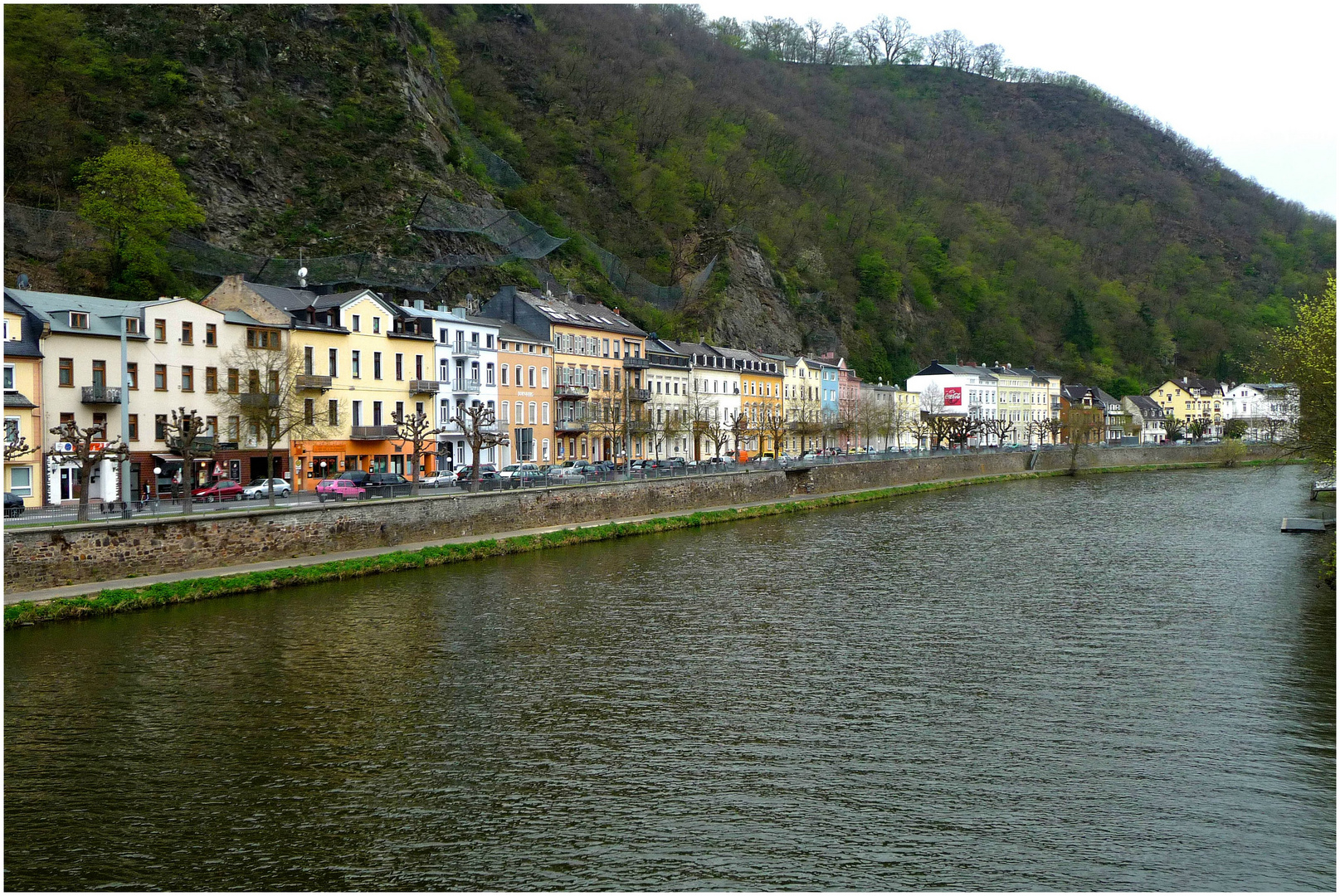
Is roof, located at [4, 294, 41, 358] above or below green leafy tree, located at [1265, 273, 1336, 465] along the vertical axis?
above

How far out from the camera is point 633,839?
15.1m

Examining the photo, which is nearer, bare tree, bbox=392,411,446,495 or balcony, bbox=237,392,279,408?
balcony, bbox=237,392,279,408

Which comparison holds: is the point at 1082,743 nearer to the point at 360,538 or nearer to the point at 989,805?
the point at 989,805

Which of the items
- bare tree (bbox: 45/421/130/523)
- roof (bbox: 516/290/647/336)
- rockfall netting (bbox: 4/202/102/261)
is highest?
rockfall netting (bbox: 4/202/102/261)

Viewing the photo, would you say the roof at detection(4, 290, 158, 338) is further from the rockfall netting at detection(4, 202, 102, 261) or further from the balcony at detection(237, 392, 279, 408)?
the rockfall netting at detection(4, 202, 102, 261)

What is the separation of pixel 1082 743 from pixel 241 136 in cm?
7080

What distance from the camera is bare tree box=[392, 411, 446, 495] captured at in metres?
52.2

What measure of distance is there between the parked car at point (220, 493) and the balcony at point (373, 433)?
10.9 metres

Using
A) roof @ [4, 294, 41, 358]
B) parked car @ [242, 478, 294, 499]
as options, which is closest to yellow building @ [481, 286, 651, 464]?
parked car @ [242, 478, 294, 499]

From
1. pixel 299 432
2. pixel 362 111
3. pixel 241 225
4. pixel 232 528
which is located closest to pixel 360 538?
pixel 232 528

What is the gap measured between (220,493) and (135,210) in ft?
83.9

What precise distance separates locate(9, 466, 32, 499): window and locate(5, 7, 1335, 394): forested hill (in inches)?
1171

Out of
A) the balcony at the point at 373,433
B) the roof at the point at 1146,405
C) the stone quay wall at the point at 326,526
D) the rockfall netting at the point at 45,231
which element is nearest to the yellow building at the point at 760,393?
the stone quay wall at the point at 326,526

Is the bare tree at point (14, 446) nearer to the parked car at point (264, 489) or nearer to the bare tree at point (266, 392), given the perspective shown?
the parked car at point (264, 489)
